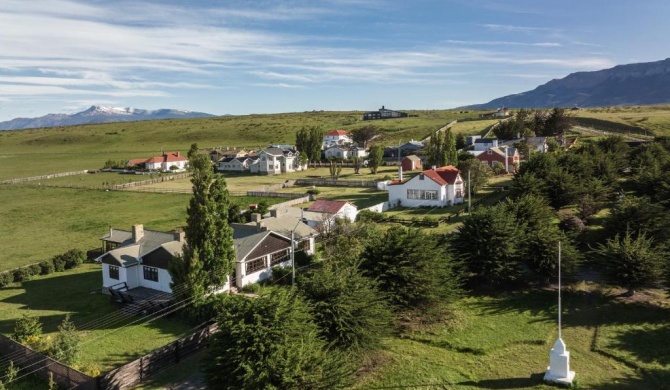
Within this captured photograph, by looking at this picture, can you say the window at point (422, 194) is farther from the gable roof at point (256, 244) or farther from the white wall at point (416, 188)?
the gable roof at point (256, 244)

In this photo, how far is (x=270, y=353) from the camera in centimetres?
1991

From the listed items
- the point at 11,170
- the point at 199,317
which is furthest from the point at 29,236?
the point at 11,170

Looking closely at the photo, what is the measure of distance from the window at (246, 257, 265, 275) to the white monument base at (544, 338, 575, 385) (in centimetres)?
2201

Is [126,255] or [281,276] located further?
[281,276]

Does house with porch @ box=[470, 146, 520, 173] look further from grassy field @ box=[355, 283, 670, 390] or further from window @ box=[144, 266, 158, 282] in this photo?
window @ box=[144, 266, 158, 282]

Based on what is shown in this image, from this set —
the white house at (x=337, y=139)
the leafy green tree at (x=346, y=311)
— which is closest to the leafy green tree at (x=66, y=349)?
the leafy green tree at (x=346, y=311)

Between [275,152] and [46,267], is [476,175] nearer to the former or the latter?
[46,267]

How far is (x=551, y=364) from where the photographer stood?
23.4m

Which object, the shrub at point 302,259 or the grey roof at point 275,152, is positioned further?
the grey roof at point 275,152

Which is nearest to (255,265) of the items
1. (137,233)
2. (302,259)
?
(302,259)

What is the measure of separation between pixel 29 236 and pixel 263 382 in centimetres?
4866

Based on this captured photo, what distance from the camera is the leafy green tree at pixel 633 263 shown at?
1224 inches

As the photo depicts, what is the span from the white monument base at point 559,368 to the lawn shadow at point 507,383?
1.71ft

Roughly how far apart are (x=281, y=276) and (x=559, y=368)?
2151cm
